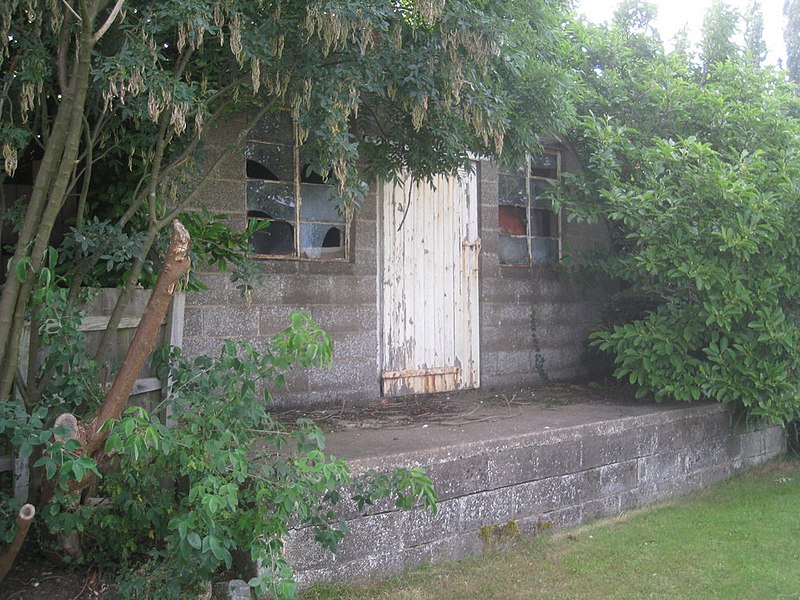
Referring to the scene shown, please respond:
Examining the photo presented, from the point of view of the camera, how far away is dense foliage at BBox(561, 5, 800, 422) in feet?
23.5

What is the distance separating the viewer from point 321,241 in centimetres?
719

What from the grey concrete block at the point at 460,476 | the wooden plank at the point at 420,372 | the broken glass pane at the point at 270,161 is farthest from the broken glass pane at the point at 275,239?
the grey concrete block at the point at 460,476

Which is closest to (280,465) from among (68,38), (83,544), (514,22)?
(83,544)

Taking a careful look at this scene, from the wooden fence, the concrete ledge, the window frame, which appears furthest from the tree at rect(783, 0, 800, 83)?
the wooden fence

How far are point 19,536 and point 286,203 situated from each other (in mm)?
3968

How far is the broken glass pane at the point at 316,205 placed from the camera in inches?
278

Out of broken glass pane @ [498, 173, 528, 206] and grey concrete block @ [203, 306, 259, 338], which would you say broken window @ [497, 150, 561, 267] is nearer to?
broken glass pane @ [498, 173, 528, 206]

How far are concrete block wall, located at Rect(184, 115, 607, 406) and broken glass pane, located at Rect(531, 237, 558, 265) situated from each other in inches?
6.2

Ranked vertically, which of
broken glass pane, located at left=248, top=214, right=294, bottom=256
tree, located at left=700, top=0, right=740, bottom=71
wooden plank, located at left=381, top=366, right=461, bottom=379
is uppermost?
tree, located at left=700, top=0, right=740, bottom=71

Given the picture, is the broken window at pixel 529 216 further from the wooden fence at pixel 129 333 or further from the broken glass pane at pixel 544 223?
the wooden fence at pixel 129 333

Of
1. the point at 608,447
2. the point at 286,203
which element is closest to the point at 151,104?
the point at 286,203

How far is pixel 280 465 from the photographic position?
3.87 metres

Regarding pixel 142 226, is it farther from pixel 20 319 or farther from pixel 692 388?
pixel 692 388

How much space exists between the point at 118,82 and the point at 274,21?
1.01m
